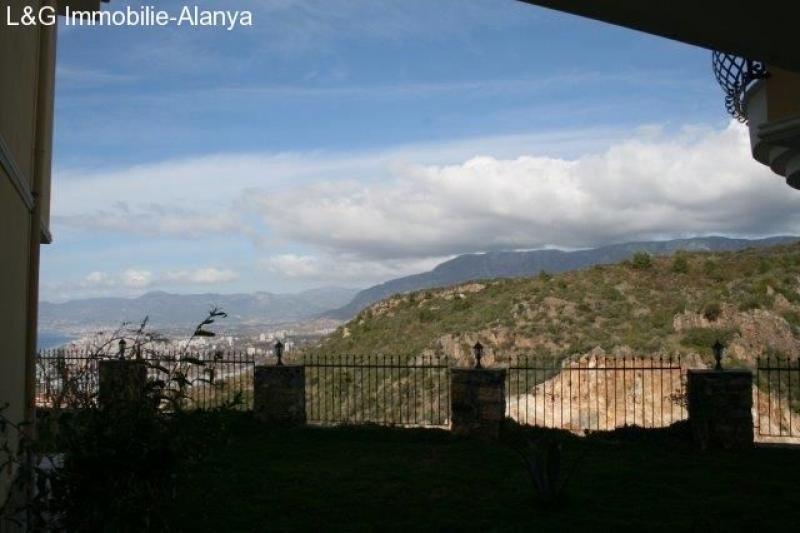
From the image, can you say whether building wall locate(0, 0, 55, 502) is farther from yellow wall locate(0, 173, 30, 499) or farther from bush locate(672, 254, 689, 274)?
bush locate(672, 254, 689, 274)

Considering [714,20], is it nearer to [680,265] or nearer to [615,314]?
[615,314]

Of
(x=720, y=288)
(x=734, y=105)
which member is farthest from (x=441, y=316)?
(x=734, y=105)

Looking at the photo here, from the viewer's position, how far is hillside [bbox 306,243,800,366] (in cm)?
2405

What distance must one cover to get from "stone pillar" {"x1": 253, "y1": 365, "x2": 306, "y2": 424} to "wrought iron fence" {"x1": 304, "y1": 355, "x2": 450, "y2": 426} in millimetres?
435

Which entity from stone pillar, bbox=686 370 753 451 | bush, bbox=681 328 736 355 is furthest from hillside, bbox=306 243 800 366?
stone pillar, bbox=686 370 753 451

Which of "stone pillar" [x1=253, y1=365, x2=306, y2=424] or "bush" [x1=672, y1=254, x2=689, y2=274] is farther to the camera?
"bush" [x1=672, y1=254, x2=689, y2=274]

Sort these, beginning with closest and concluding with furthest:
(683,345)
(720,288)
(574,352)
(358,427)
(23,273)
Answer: (23,273)
(358,427)
(683,345)
(574,352)
(720,288)

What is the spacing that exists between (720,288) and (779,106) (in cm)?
2451

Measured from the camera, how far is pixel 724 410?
1155cm

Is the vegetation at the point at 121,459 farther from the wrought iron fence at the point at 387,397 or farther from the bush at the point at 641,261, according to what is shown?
the bush at the point at 641,261

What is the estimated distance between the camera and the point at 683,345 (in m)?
23.5

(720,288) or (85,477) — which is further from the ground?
(720,288)

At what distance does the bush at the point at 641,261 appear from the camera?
110ft

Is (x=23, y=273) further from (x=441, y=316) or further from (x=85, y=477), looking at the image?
(x=441, y=316)
